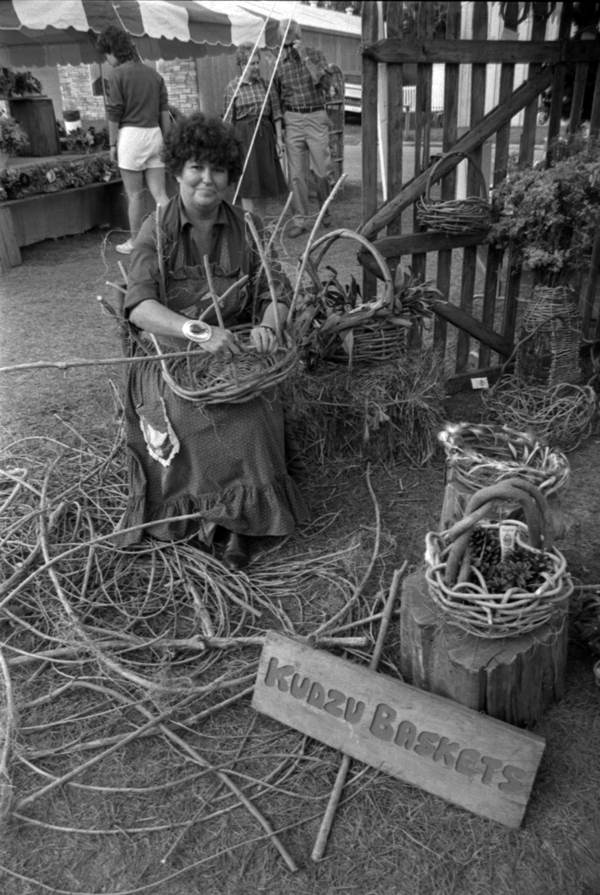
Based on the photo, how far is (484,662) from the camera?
71.6 inches

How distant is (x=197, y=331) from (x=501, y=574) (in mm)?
1190

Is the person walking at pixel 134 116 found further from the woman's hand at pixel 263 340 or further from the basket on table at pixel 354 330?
the woman's hand at pixel 263 340

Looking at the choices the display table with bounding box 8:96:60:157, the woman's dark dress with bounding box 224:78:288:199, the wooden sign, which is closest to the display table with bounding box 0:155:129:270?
the display table with bounding box 8:96:60:157

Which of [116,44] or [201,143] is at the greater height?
[116,44]

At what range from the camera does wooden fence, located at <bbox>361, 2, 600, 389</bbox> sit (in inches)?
128

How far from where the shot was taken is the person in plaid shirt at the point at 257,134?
21.9 feet

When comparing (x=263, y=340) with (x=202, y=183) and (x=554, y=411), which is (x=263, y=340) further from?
(x=554, y=411)

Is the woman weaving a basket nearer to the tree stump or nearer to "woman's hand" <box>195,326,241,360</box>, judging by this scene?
"woman's hand" <box>195,326,241,360</box>

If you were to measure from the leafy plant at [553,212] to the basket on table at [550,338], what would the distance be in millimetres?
93

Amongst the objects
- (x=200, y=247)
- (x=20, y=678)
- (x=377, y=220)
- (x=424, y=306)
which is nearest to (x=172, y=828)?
(x=20, y=678)

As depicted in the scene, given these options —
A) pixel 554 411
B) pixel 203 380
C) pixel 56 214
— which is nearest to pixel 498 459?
pixel 203 380

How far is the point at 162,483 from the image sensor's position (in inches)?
106

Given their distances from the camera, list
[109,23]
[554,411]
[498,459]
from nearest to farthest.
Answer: [498,459], [554,411], [109,23]

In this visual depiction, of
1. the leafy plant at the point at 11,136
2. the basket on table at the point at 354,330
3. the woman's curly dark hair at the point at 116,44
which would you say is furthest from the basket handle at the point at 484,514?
the leafy plant at the point at 11,136
